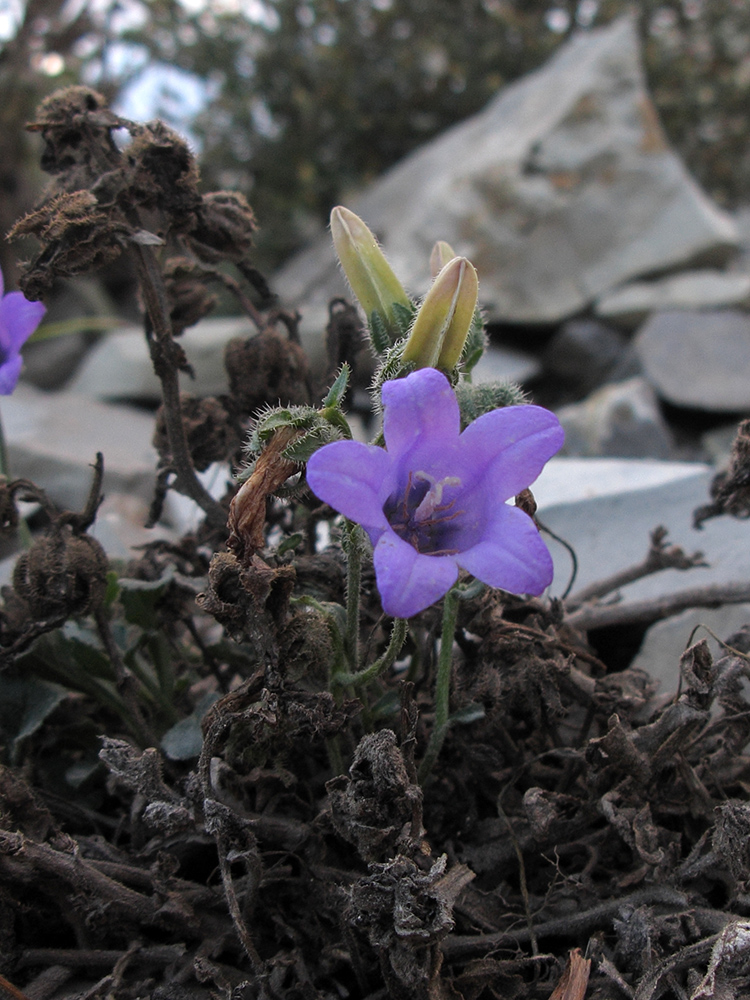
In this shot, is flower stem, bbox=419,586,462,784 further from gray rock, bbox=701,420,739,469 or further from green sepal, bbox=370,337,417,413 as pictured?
gray rock, bbox=701,420,739,469

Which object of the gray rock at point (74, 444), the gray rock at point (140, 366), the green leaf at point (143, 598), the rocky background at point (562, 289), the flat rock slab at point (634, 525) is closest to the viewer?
the green leaf at point (143, 598)

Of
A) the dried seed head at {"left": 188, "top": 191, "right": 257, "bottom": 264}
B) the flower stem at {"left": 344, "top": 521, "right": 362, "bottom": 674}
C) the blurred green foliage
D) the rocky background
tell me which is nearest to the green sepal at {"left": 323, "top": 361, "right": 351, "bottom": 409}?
the flower stem at {"left": 344, "top": 521, "right": 362, "bottom": 674}

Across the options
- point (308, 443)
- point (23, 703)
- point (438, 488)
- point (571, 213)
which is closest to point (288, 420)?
point (308, 443)

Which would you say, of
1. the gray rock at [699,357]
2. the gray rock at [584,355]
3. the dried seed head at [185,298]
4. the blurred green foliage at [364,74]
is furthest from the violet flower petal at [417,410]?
the blurred green foliage at [364,74]

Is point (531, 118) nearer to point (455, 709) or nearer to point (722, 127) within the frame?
point (722, 127)

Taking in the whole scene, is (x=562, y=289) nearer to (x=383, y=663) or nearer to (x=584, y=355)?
(x=584, y=355)

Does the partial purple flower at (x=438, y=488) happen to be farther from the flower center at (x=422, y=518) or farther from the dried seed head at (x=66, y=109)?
the dried seed head at (x=66, y=109)
